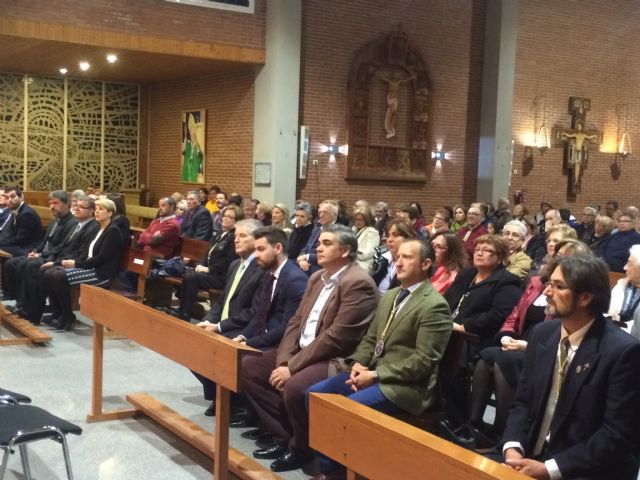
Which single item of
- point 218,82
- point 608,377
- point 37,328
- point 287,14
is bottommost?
point 37,328

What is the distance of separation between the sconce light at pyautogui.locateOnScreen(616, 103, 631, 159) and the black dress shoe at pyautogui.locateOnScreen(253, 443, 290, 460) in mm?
15389

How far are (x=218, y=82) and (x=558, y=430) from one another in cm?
1267

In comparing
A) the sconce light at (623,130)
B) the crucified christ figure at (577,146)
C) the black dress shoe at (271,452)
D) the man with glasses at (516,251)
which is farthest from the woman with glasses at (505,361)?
the sconce light at (623,130)

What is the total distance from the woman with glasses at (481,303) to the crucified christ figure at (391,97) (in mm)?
9670

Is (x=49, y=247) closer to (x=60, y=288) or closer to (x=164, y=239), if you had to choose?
(x=60, y=288)

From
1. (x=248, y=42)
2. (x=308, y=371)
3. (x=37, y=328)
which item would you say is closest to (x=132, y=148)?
(x=248, y=42)

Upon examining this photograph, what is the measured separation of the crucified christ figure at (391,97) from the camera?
14.6m

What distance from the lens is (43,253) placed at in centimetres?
850

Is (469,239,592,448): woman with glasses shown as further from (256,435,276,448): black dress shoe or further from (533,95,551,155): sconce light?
(533,95,551,155): sconce light

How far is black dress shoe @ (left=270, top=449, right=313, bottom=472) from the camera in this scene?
4246 millimetres

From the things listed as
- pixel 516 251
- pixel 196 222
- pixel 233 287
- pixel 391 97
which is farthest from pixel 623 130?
pixel 233 287

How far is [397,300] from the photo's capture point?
4012 mm

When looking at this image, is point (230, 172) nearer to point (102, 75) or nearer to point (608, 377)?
point (102, 75)

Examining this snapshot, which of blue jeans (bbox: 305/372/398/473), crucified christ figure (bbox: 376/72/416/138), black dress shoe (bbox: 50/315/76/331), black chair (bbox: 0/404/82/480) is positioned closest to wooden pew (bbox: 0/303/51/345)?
black dress shoe (bbox: 50/315/76/331)
